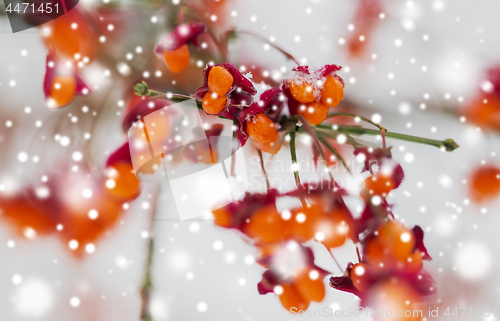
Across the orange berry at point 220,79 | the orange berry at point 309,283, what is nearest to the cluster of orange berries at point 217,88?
the orange berry at point 220,79

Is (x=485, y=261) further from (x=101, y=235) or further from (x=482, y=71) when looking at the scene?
(x=101, y=235)

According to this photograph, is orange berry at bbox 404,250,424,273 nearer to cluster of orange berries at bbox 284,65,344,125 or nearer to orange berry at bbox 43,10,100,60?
cluster of orange berries at bbox 284,65,344,125

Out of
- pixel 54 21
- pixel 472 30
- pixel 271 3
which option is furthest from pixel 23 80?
pixel 472 30

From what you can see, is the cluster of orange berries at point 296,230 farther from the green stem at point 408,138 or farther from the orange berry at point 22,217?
the orange berry at point 22,217

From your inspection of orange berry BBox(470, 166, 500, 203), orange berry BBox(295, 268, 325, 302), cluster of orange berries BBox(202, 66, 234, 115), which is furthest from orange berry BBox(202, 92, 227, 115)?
orange berry BBox(470, 166, 500, 203)

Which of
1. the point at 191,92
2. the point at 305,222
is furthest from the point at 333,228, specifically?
the point at 191,92

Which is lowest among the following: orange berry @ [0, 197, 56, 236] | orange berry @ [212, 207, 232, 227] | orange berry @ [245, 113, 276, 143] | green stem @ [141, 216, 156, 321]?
green stem @ [141, 216, 156, 321]

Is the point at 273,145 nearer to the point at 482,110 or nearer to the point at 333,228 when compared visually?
the point at 333,228
